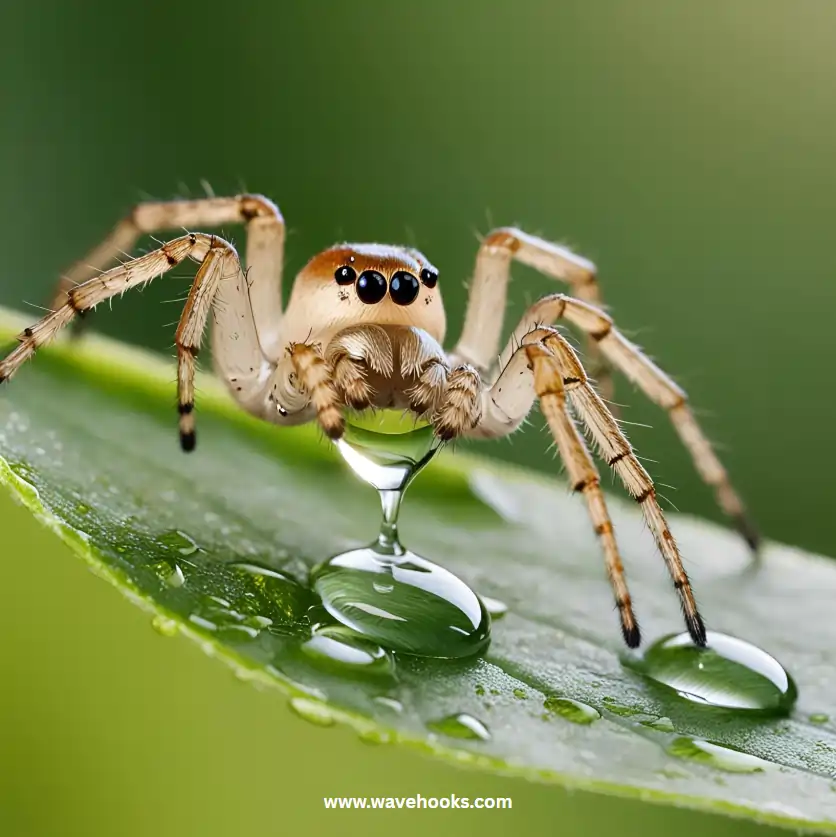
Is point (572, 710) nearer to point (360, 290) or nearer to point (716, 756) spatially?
point (716, 756)

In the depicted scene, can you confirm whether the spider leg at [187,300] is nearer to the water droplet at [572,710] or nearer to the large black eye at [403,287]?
the large black eye at [403,287]

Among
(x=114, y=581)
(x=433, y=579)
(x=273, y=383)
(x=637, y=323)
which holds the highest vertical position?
(x=637, y=323)

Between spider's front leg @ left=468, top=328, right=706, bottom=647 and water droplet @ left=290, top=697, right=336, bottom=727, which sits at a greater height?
spider's front leg @ left=468, top=328, right=706, bottom=647

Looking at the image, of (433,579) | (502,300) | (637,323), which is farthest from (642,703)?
(637,323)

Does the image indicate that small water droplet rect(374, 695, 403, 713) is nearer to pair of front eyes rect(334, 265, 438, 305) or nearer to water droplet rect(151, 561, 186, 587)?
water droplet rect(151, 561, 186, 587)

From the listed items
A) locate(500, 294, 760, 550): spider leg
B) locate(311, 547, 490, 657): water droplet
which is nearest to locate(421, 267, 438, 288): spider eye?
locate(500, 294, 760, 550): spider leg

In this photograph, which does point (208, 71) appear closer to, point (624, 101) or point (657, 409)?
point (624, 101)
